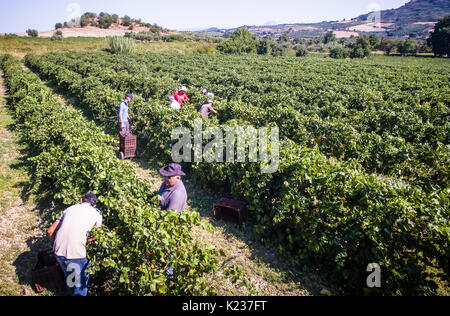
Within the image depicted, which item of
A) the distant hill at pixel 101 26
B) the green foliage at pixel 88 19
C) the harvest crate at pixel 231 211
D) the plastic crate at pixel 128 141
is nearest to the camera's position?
the harvest crate at pixel 231 211

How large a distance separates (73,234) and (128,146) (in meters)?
5.28

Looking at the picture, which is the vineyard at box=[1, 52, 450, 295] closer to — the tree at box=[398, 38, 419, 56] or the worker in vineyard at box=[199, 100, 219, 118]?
the worker in vineyard at box=[199, 100, 219, 118]

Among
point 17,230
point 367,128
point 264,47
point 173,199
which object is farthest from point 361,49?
point 17,230

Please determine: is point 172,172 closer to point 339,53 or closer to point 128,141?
point 128,141

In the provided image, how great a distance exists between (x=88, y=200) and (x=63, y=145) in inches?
140

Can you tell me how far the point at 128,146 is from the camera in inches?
334

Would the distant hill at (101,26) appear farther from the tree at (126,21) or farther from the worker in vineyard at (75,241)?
the worker in vineyard at (75,241)

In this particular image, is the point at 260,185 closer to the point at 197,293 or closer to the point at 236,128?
the point at 236,128

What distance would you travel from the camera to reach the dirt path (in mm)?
4262

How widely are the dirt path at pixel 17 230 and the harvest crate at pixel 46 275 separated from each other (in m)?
0.24

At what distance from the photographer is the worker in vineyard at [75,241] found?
354 cm

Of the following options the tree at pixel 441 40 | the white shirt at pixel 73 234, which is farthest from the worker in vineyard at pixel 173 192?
the tree at pixel 441 40

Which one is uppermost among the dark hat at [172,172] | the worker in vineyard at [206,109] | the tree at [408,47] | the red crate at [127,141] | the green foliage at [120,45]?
the tree at [408,47]
